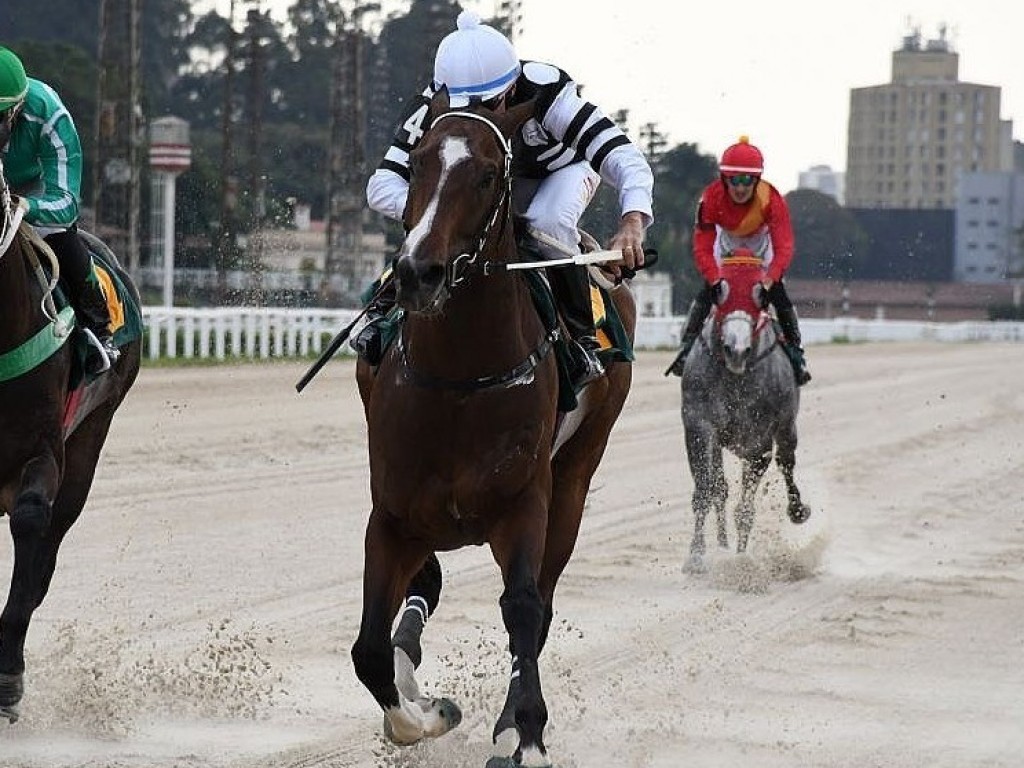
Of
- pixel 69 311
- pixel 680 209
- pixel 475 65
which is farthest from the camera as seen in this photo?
pixel 680 209

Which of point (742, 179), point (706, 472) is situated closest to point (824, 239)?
point (742, 179)

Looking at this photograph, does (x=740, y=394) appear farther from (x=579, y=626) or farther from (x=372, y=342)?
(x=372, y=342)

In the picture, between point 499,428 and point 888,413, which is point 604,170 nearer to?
point 499,428

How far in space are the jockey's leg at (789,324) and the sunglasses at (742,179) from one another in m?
0.72

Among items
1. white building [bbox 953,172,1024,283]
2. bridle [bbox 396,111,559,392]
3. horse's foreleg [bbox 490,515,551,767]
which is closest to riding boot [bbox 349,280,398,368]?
bridle [bbox 396,111,559,392]

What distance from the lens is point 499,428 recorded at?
19.7 feet

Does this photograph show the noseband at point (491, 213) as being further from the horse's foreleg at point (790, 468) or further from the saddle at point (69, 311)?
the horse's foreleg at point (790, 468)

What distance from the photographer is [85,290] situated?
296 inches

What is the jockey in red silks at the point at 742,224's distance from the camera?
38.0 ft

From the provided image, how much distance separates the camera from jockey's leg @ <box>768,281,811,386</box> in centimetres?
1205

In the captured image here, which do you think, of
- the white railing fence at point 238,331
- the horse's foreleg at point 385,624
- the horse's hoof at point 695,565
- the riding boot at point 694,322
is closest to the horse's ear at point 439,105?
the horse's foreleg at point 385,624

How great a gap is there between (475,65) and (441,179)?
0.73 m

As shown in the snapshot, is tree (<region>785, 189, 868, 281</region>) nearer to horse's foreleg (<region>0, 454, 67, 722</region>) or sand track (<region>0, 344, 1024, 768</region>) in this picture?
A: sand track (<region>0, 344, 1024, 768</region>)

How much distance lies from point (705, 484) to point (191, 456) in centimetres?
488
